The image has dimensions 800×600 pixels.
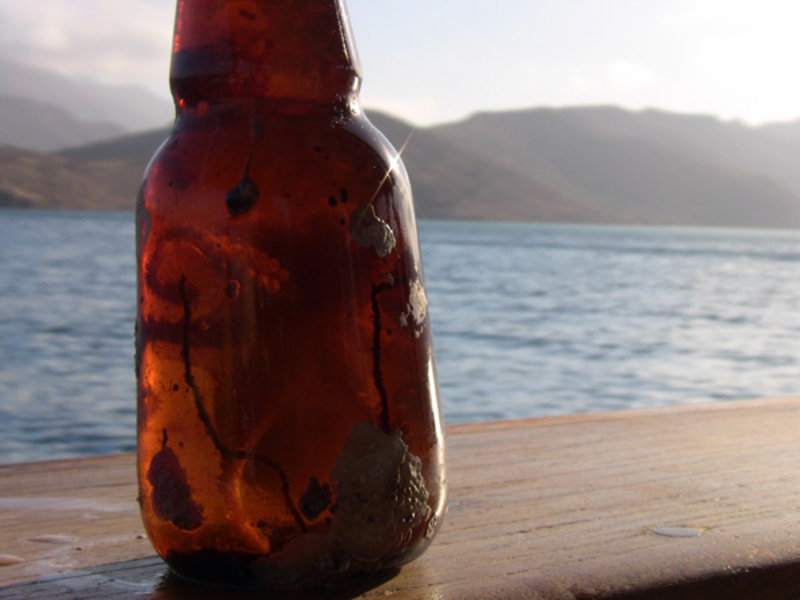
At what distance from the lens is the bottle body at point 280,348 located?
446 mm

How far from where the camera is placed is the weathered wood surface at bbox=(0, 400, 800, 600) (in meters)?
0.49

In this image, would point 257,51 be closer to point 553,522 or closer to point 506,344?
point 553,522

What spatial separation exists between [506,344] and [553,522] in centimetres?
748

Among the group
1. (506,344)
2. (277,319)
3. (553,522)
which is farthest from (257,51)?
(506,344)

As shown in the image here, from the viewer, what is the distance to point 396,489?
1.56 ft

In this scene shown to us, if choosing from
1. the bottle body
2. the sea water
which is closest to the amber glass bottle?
the bottle body

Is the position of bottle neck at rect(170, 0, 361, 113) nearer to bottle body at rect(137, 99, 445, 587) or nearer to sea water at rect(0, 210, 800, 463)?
bottle body at rect(137, 99, 445, 587)

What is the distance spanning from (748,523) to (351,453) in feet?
0.99

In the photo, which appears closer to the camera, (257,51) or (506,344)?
(257,51)

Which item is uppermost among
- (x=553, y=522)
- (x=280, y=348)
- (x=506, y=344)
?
(x=280, y=348)

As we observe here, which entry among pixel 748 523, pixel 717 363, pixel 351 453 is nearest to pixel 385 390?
pixel 351 453

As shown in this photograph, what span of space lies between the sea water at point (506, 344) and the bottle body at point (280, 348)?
3.41m

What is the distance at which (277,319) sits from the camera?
0.44 meters

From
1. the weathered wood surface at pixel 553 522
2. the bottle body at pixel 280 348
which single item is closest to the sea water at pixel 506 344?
the weathered wood surface at pixel 553 522
